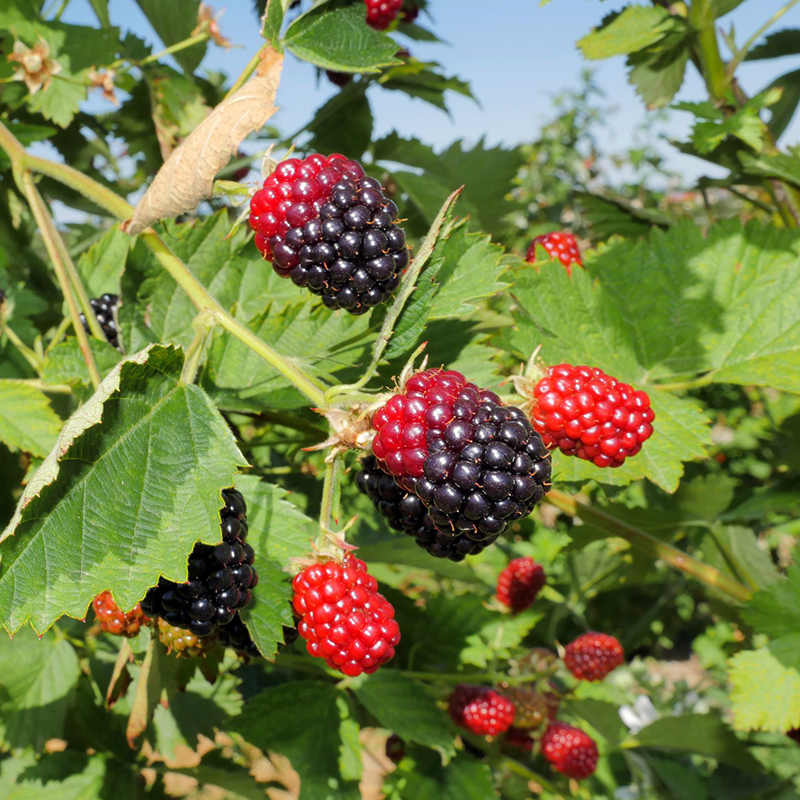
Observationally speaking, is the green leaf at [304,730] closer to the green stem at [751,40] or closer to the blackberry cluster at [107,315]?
the blackberry cluster at [107,315]

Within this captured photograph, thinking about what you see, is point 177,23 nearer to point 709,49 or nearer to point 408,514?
point 709,49

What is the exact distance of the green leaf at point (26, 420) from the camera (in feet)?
4.56

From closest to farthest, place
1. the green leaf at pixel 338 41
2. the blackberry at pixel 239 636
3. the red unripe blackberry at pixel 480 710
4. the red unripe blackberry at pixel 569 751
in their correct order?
the blackberry at pixel 239 636
the green leaf at pixel 338 41
the red unripe blackberry at pixel 480 710
the red unripe blackberry at pixel 569 751

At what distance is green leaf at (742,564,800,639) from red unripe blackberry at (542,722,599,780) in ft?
2.38

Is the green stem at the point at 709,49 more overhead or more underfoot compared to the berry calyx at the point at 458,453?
more overhead

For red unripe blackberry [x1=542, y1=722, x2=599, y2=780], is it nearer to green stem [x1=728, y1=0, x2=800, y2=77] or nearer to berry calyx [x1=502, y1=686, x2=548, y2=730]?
berry calyx [x1=502, y1=686, x2=548, y2=730]

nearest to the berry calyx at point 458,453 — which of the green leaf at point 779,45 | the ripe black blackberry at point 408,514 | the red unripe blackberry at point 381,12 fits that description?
the ripe black blackberry at point 408,514

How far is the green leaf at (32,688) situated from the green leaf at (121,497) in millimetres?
1097

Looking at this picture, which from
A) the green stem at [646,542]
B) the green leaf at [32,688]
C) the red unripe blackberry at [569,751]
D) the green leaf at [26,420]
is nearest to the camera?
the green leaf at [26,420]

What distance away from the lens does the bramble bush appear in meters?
1.00

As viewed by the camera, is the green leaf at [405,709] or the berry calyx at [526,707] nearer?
the green leaf at [405,709]

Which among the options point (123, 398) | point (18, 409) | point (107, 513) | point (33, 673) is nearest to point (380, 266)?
point (123, 398)

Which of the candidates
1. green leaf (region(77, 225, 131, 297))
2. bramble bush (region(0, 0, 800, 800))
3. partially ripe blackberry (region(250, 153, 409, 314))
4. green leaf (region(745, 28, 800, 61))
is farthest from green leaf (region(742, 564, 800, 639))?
green leaf (region(745, 28, 800, 61))

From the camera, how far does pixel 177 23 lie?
245 centimetres
